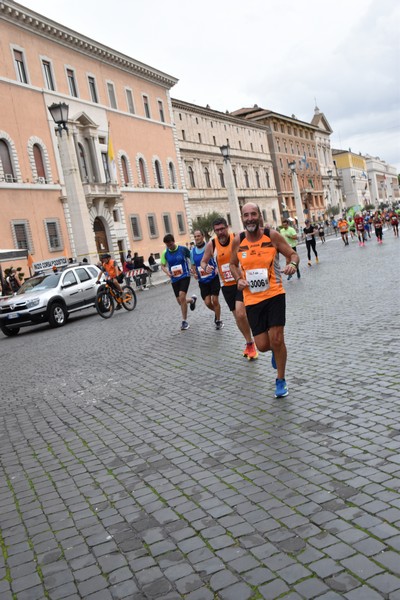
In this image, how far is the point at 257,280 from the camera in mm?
5980

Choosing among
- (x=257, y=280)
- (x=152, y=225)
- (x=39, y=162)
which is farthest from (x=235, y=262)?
→ (x=152, y=225)

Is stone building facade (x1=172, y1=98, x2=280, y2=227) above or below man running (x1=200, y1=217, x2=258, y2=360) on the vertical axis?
above

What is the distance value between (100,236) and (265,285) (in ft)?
122

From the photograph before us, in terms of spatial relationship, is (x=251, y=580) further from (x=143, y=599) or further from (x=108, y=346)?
(x=108, y=346)

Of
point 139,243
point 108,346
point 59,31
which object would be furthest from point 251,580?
point 139,243

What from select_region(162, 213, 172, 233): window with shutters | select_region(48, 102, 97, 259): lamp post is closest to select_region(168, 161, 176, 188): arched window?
select_region(162, 213, 172, 233): window with shutters

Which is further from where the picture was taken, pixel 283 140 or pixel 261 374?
pixel 283 140

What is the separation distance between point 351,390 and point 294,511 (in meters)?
2.47

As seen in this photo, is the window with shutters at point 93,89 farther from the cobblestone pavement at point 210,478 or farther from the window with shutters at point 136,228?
the cobblestone pavement at point 210,478

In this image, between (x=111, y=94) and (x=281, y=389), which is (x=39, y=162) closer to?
(x=111, y=94)

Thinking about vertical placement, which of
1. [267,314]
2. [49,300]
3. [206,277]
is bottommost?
[49,300]

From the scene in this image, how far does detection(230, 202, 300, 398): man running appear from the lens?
19.4ft

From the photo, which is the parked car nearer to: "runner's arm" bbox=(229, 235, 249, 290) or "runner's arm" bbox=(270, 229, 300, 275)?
"runner's arm" bbox=(229, 235, 249, 290)

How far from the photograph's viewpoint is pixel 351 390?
5762 mm
